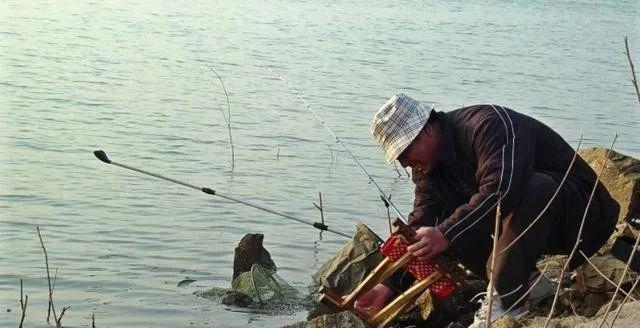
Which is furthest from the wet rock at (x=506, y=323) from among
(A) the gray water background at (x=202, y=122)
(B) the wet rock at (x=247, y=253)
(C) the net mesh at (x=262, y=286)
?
(B) the wet rock at (x=247, y=253)

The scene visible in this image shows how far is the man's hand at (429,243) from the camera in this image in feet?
16.1

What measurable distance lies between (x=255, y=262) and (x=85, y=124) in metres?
5.20

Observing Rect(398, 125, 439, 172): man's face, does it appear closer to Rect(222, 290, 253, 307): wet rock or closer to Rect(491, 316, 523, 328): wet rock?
Rect(491, 316, 523, 328): wet rock

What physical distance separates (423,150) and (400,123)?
6.6 inches

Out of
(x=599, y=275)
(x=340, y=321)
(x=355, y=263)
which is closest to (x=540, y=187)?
(x=599, y=275)

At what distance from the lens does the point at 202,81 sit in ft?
50.2

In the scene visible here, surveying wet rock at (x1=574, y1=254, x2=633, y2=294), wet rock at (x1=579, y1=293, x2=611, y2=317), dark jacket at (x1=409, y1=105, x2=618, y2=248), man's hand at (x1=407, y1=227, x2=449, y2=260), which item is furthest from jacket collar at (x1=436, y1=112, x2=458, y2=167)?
wet rock at (x1=579, y1=293, x2=611, y2=317)

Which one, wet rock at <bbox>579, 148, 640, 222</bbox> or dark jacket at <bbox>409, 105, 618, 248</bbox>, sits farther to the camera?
wet rock at <bbox>579, 148, 640, 222</bbox>

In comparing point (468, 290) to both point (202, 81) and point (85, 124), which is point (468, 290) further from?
point (202, 81)

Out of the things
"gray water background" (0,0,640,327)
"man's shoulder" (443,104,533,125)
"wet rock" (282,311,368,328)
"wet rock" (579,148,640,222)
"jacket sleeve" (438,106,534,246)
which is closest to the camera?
"wet rock" (282,311,368,328)

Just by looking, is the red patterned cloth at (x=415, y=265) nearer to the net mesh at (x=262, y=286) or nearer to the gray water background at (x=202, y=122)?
the gray water background at (x=202, y=122)

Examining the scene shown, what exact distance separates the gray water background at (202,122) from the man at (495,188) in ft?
5.97

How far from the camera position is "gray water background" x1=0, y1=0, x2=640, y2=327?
301 inches

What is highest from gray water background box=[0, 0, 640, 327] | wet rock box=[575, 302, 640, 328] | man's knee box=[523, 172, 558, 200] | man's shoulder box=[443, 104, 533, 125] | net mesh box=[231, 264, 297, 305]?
man's shoulder box=[443, 104, 533, 125]
